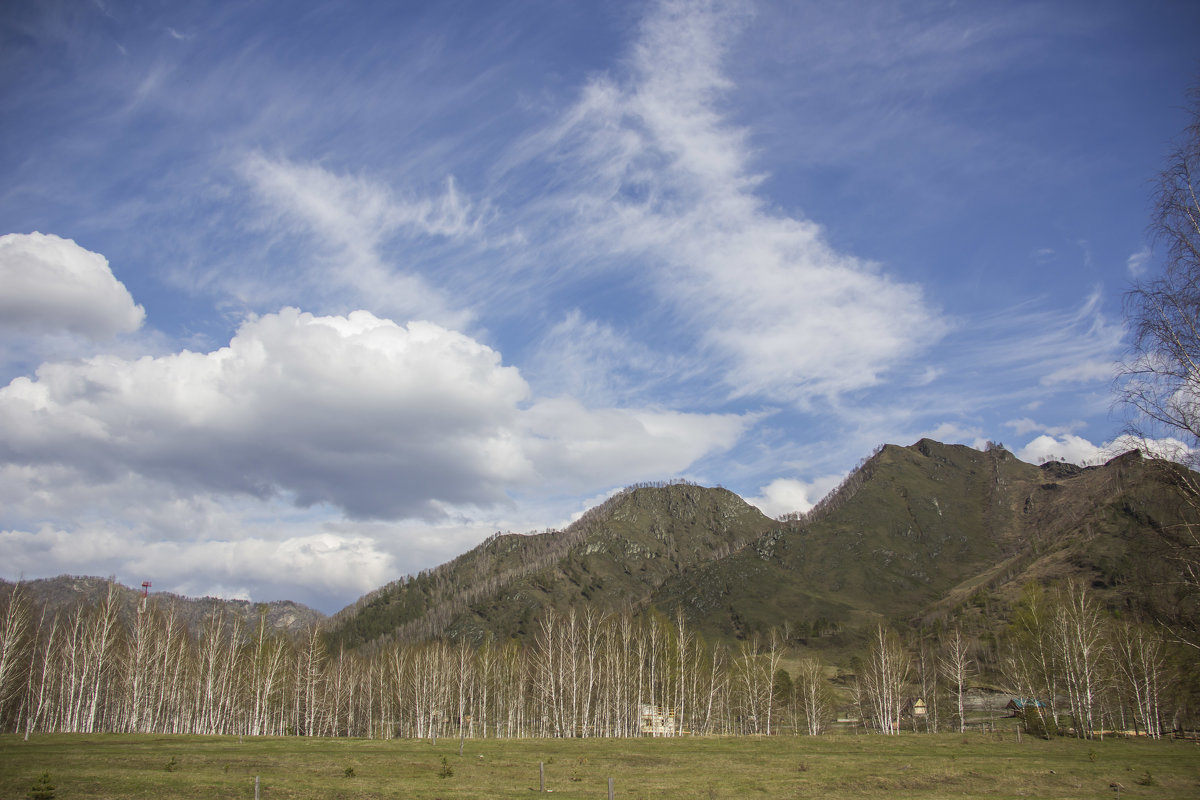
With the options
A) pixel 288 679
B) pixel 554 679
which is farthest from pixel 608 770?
pixel 288 679

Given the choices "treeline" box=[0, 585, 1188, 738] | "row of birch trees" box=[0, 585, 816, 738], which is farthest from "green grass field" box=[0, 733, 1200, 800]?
"row of birch trees" box=[0, 585, 816, 738]

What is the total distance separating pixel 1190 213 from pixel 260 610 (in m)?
98.8

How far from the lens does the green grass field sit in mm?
31625

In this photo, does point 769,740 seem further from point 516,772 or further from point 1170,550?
point 1170,550

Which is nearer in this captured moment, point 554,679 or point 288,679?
point 554,679

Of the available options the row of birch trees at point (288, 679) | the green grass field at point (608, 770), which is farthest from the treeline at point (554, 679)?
the green grass field at point (608, 770)

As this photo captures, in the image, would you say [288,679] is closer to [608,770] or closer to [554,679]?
[554,679]

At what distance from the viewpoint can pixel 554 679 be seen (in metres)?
98.2

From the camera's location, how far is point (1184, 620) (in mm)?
23797

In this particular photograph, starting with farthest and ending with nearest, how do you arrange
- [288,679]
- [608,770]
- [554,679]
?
1. [288,679]
2. [554,679]
3. [608,770]

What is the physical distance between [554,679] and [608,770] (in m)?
59.0

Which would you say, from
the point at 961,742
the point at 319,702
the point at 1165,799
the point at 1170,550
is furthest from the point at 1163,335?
the point at 319,702

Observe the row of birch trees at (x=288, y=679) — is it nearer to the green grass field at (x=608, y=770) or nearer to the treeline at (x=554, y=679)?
the treeline at (x=554, y=679)

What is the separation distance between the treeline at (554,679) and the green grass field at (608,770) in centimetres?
1987
